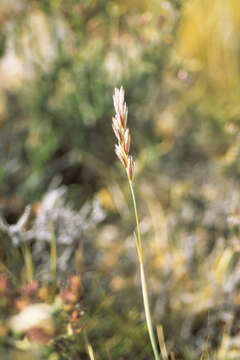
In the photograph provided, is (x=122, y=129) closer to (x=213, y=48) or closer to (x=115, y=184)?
(x=115, y=184)

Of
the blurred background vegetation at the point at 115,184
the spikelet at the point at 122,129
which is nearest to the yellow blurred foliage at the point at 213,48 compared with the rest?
the blurred background vegetation at the point at 115,184

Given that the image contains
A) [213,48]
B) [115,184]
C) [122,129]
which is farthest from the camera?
[213,48]

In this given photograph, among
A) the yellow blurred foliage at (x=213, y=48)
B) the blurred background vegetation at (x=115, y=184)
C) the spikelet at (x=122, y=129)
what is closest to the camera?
the spikelet at (x=122, y=129)

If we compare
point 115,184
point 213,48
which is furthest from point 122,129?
point 213,48

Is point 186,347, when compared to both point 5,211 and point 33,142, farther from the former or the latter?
point 33,142

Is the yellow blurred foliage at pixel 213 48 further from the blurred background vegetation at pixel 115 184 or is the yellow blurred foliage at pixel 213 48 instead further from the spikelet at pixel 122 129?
the spikelet at pixel 122 129

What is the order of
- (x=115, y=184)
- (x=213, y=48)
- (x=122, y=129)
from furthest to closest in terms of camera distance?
(x=213, y=48) → (x=115, y=184) → (x=122, y=129)

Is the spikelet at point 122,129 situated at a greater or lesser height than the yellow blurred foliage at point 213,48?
greater

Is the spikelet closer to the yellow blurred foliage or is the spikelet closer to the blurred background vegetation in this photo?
the blurred background vegetation

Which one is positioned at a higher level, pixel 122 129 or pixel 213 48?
pixel 122 129

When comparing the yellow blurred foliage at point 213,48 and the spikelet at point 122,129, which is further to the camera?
the yellow blurred foliage at point 213,48
